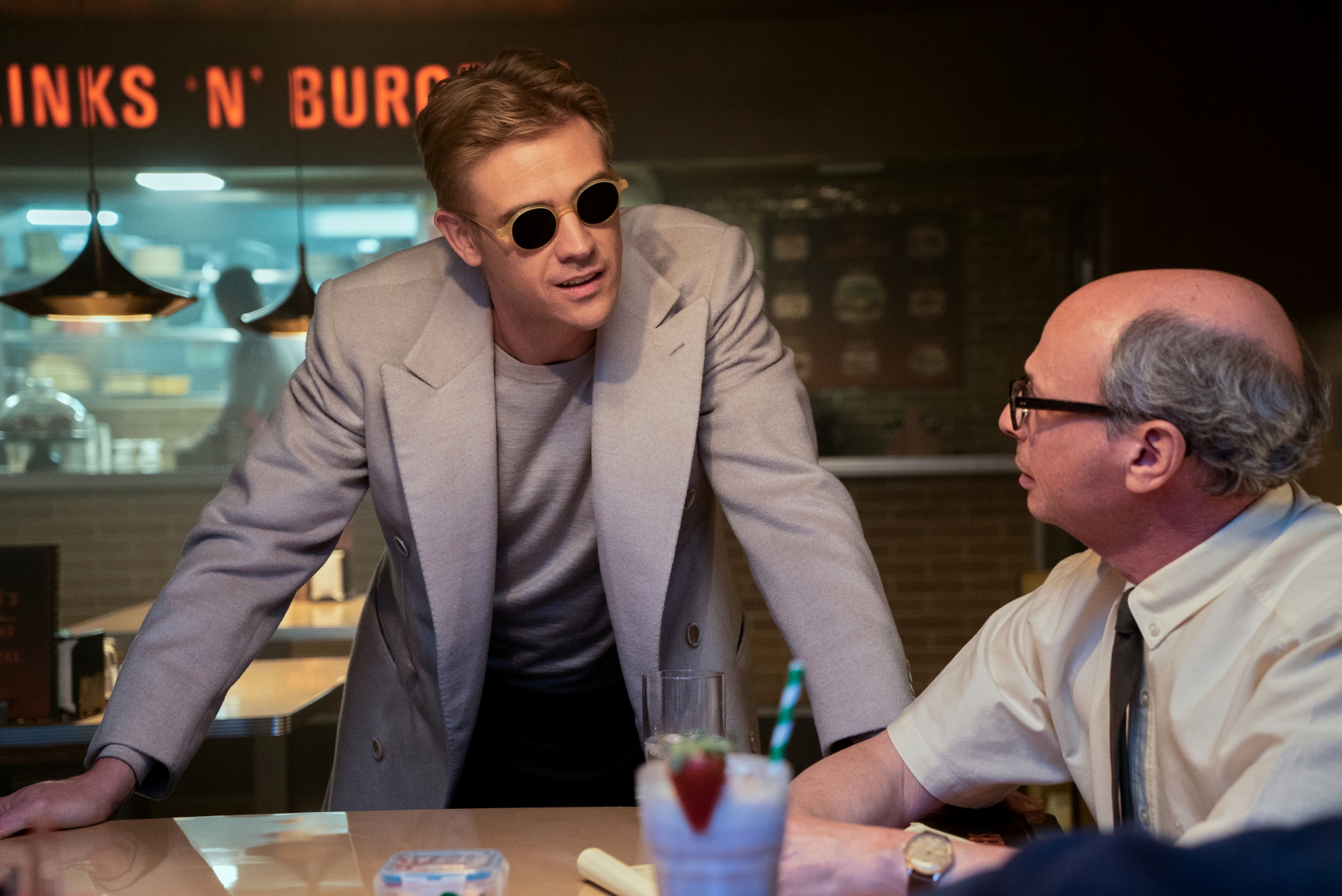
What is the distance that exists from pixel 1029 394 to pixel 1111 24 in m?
5.55

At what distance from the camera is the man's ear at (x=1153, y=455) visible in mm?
1166

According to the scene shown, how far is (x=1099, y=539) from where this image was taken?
1271 millimetres

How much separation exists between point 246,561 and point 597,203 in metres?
0.71

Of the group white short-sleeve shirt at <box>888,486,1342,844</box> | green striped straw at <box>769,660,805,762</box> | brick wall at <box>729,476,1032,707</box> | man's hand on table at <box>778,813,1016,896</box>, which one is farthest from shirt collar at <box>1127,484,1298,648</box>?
brick wall at <box>729,476,1032,707</box>

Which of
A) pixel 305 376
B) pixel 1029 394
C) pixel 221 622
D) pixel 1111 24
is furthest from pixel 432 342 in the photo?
pixel 1111 24

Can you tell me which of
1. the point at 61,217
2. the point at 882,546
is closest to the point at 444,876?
the point at 882,546

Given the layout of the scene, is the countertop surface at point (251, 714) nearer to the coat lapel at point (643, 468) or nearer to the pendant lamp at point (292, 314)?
the coat lapel at point (643, 468)

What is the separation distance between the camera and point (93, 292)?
11.9 ft

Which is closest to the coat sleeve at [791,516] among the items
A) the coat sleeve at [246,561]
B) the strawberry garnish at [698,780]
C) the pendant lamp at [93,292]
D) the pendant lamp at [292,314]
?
the coat sleeve at [246,561]

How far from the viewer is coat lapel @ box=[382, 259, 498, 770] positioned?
1815 mm

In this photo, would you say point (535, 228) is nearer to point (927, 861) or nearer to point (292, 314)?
point (927, 861)

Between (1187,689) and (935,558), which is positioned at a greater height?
(1187,689)

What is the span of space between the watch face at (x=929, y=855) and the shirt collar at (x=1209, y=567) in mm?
294

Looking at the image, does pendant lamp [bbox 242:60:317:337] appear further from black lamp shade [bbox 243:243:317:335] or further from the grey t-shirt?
the grey t-shirt
